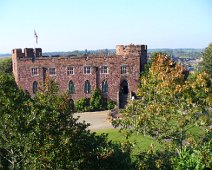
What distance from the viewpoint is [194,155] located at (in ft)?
59.0

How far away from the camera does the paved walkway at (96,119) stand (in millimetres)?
40297

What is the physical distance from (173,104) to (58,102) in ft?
19.7

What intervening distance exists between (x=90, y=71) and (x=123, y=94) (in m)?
5.43

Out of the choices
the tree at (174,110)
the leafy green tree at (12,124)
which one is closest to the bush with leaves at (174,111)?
the tree at (174,110)

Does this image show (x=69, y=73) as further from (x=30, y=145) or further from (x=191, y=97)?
(x=30, y=145)

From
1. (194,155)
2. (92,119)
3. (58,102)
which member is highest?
(58,102)

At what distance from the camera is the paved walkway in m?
40.3

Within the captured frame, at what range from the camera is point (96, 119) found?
145 feet

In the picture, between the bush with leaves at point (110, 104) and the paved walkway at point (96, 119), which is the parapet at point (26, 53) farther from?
the bush with leaves at point (110, 104)

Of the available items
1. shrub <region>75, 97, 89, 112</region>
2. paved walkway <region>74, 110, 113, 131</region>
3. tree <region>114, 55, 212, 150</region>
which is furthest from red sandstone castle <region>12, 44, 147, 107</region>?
tree <region>114, 55, 212, 150</region>

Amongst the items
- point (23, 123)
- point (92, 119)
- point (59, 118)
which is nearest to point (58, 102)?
point (59, 118)

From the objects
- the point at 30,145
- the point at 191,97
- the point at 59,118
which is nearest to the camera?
the point at 30,145

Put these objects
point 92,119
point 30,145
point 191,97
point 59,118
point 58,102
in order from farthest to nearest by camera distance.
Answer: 1. point 92,119
2. point 191,97
3. point 58,102
4. point 59,118
5. point 30,145

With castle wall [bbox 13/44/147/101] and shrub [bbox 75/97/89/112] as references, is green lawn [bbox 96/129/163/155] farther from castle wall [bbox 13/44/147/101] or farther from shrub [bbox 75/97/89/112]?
castle wall [bbox 13/44/147/101]
